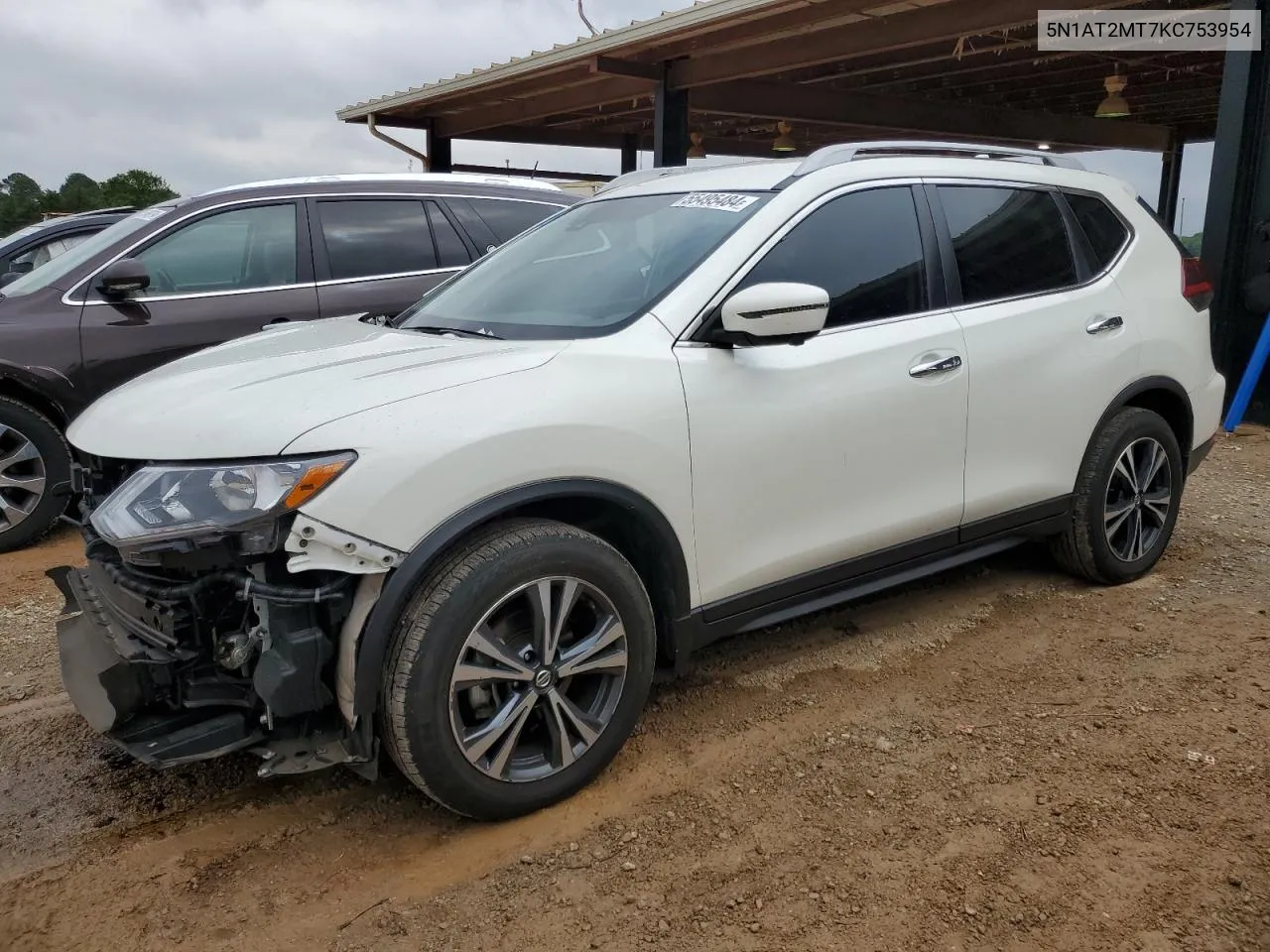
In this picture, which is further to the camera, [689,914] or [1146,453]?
[1146,453]

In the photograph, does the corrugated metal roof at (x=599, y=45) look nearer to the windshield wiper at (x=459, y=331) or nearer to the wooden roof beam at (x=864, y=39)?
the wooden roof beam at (x=864, y=39)

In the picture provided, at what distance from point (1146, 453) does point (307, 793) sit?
365 cm

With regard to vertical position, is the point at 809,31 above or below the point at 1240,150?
above

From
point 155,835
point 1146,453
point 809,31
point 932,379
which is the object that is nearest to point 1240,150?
point 809,31

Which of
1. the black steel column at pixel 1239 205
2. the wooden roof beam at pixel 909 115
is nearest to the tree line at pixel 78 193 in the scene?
the wooden roof beam at pixel 909 115

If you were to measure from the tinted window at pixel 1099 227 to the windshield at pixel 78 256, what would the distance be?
477cm

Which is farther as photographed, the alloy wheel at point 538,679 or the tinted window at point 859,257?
the tinted window at point 859,257

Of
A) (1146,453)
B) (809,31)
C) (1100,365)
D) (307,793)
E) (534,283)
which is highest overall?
(809,31)

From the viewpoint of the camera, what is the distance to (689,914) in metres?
2.33

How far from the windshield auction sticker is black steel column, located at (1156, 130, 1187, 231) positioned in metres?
17.1

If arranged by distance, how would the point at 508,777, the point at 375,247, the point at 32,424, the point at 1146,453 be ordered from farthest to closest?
the point at 375,247 → the point at 32,424 → the point at 1146,453 → the point at 508,777

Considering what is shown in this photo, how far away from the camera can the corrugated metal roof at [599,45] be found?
8.29 metres

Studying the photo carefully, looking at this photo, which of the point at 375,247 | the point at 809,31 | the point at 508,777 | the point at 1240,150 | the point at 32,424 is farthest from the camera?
the point at 809,31

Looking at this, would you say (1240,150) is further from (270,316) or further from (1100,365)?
(270,316)
